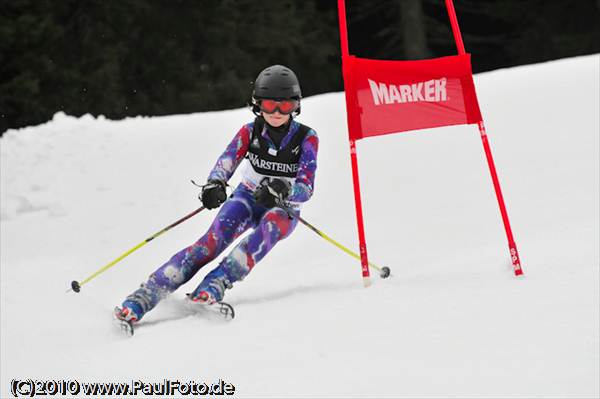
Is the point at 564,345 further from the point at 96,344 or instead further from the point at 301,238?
the point at 301,238

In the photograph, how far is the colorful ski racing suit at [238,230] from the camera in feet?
16.1

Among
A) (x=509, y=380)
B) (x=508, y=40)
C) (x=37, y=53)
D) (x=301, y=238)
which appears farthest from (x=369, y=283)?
(x=508, y=40)

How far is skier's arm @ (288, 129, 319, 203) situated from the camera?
16.9ft

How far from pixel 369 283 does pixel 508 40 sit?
21448mm

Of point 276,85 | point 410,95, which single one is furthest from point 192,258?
point 410,95

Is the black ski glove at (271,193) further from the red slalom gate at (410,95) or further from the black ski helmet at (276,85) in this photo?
the black ski helmet at (276,85)

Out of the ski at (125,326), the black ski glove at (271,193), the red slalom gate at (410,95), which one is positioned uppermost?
the red slalom gate at (410,95)

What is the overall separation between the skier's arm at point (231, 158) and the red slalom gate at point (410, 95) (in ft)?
2.40

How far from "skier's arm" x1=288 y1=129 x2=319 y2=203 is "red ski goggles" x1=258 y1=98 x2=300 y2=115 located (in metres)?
0.22

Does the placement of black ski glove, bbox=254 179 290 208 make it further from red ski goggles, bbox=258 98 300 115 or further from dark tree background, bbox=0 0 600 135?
dark tree background, bbox=0 0 600 135

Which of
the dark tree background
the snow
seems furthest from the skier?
the dark tree background

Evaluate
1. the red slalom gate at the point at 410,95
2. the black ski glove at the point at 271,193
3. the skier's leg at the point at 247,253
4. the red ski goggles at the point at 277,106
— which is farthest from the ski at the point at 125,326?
the red ski goggles at the point at 277,106

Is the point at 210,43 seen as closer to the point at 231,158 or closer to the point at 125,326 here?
the point at 231,158

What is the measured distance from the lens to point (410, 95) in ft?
16.6
